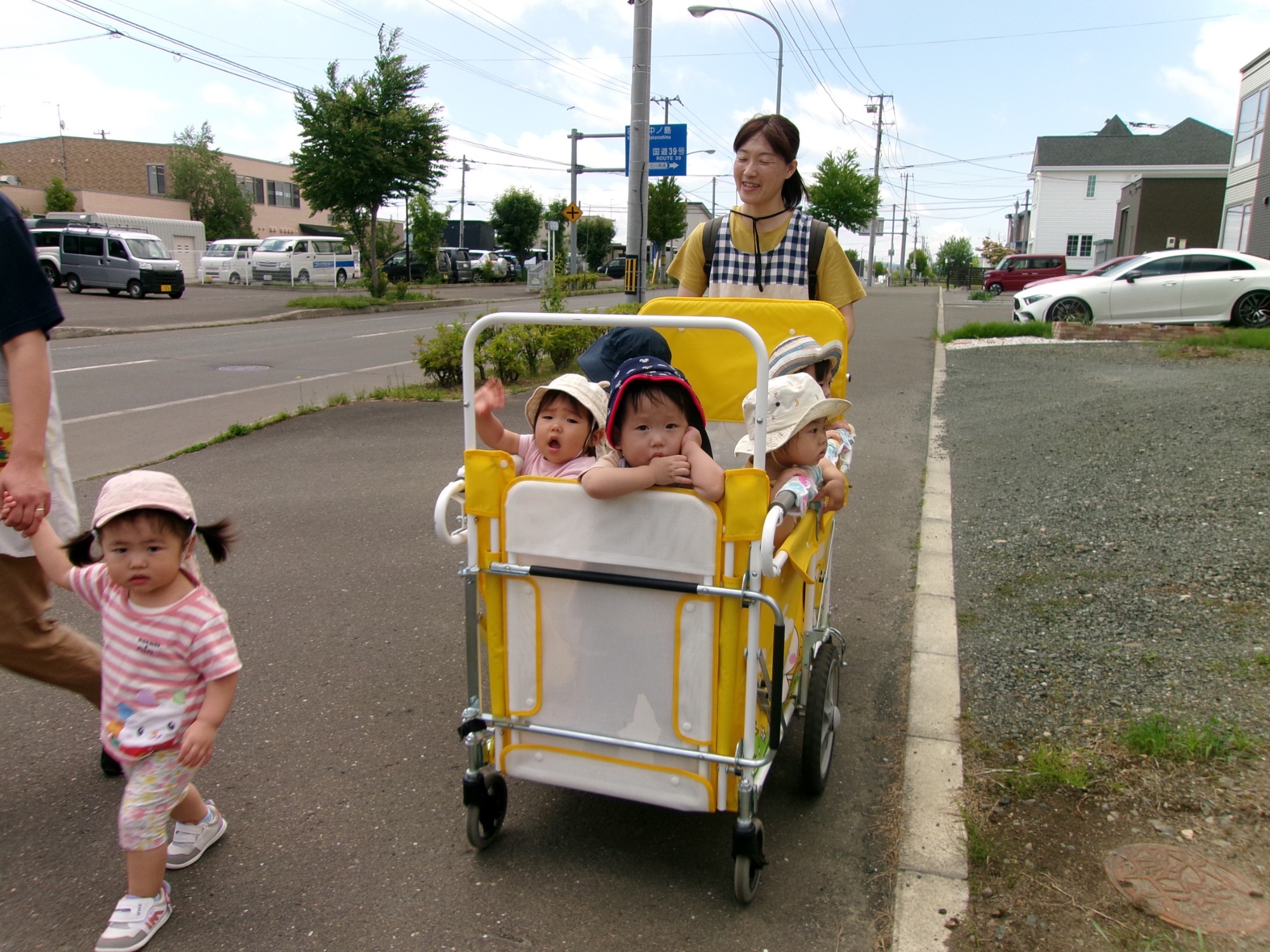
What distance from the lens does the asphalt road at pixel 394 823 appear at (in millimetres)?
2354

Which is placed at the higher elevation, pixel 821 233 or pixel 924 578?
pixel 821 233

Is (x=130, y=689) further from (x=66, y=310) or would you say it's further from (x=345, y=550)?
(x=66, y=310)

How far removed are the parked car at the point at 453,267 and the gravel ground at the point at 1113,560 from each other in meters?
41.4

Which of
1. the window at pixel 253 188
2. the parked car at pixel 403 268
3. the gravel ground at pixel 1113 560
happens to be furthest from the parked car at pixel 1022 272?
the window at pixel 253 188

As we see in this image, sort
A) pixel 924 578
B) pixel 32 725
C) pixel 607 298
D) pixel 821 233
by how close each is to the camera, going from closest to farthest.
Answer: pixel 32 725
pixel 821 233
pixel 924 578
pixel 607 298

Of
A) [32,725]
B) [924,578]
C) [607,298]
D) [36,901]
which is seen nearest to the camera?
[36,901]

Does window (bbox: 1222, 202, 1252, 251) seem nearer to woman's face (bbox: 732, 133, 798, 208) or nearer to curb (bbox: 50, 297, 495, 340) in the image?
curb (bbox: 50, 297, 495, 340)

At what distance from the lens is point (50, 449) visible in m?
2.64

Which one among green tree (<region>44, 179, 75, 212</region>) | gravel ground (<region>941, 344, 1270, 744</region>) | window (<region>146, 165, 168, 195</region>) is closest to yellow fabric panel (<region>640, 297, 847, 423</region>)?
gravel ground (<region>941, 344, 1270, 744</region>)

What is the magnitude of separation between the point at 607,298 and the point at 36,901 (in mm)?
29787

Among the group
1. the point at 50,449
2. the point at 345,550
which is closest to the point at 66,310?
the point at 345,550

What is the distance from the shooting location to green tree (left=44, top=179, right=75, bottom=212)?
4834 cm

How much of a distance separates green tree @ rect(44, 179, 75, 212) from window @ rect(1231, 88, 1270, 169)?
51.8m

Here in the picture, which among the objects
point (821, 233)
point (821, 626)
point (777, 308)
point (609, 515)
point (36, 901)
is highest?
point (821, 233)
